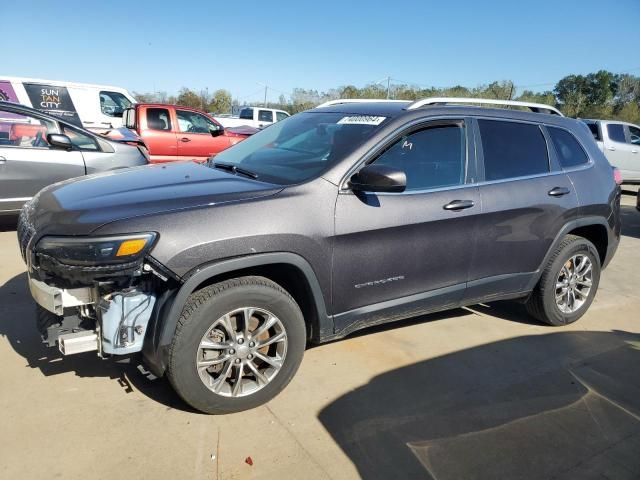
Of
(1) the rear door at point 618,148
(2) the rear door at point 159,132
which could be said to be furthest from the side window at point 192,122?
(1) the rear door at point 618,148

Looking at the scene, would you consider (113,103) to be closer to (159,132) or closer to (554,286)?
Result: (159,132)


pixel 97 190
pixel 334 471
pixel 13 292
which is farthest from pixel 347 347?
pixel 13 292

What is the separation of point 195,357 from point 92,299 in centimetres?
60

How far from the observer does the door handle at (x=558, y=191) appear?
3799 mm

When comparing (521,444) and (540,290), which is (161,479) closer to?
(521,444)

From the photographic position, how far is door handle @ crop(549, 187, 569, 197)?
12.5 ft

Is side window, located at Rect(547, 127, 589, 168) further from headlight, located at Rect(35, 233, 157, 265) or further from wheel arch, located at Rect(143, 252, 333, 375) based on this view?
headlight, located at Rect(35, 233, 157, 265)

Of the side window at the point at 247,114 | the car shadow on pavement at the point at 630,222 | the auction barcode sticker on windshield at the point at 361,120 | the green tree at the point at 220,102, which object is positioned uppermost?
the green tree at the point at 220,102

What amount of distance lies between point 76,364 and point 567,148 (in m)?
4.06

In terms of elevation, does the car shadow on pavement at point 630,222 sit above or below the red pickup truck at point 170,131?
below

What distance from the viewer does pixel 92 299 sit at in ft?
8.22

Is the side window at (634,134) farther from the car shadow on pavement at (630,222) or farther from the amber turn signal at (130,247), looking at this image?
the amber turn signal at (130,247)

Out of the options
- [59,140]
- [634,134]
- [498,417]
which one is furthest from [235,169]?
[634,134]

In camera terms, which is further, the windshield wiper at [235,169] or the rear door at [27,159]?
the rear door at [27,159]
